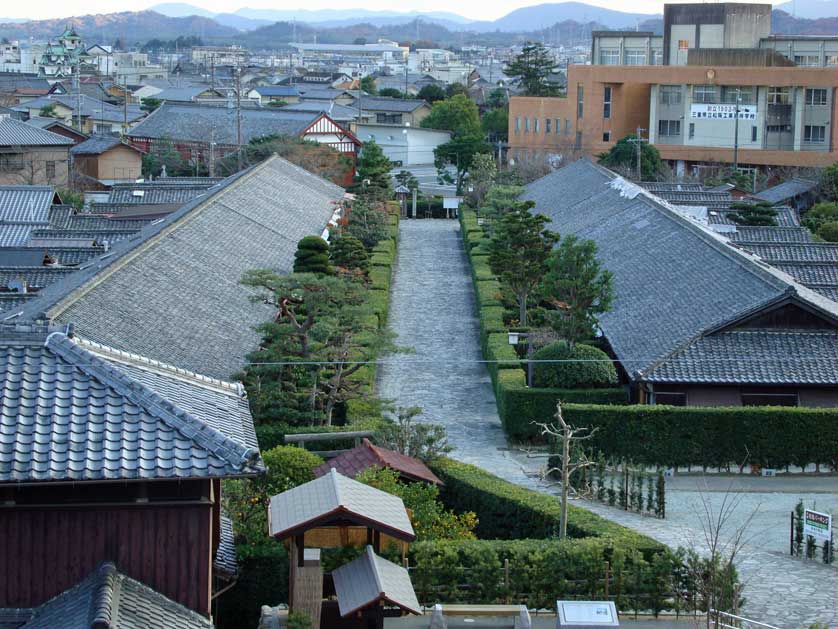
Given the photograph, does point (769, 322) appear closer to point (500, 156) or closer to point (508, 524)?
point (508, 524)

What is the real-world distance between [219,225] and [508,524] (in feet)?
53.1

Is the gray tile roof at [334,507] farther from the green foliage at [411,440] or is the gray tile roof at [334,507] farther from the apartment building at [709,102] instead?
the apartment building at [709,102]

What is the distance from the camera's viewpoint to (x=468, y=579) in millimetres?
13523

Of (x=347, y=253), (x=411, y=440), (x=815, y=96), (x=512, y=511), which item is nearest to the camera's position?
(x=512, y=511)

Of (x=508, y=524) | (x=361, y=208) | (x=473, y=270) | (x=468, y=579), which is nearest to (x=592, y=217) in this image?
(x=473, y=270)

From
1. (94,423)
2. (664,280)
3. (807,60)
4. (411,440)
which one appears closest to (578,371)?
(664,280)

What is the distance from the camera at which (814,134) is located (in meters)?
59.5

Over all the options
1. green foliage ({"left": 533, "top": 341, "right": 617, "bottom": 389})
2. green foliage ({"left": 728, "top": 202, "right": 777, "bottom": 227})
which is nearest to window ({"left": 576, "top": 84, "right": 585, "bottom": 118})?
green foliage ({"left": 728, "top": 202, "right": 777, "bottom": 227})

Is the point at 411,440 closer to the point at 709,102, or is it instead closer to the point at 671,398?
the point at 671,398

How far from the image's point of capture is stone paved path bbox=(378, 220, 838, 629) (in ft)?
47.9

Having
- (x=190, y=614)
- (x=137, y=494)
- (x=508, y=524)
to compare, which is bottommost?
(x=508, y=524)

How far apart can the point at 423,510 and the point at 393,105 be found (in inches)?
2764

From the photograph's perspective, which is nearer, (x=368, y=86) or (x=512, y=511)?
(x=512, y=511)

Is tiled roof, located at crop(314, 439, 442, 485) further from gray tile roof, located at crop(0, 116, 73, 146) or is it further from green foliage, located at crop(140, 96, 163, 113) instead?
green foliage, located at crop(140, 96, 163, 113)
